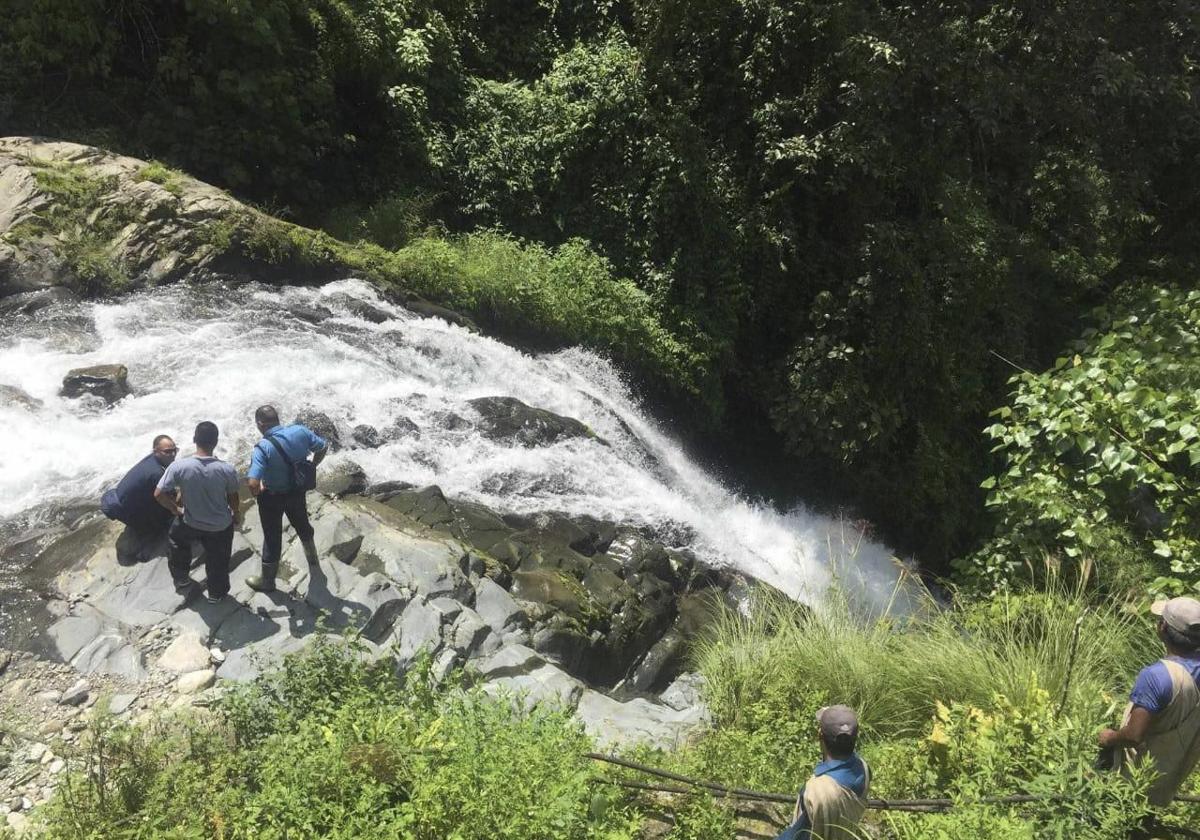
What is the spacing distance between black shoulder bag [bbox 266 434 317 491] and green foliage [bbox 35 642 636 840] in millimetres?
1705

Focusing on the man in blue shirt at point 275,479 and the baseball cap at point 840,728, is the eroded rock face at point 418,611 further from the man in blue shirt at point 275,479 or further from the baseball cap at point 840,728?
the baseball cap at point 840,728

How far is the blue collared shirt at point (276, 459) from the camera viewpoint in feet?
17.9

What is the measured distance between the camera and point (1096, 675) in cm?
461

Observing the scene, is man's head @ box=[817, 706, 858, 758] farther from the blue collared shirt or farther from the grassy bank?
the blue collared shirt

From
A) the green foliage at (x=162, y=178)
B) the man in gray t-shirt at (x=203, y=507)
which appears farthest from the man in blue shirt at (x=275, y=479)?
the green foliage at (x=162, y=178)

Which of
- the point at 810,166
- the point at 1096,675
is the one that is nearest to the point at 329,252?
the point at 810,166

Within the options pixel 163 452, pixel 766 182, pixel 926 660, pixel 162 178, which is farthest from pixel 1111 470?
pixel 162 178

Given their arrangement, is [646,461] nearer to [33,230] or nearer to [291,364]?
[291,364]

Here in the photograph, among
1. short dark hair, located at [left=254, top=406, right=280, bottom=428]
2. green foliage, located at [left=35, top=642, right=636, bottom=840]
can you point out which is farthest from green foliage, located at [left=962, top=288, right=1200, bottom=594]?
short dark hair, located at [left=254, top=406, right=280, bottom=428]

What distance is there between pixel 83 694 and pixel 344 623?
1498 mm

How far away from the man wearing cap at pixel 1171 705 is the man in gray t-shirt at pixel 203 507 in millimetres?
5037

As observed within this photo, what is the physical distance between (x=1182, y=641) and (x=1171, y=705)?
9.5 inches

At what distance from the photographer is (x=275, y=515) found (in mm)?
5547

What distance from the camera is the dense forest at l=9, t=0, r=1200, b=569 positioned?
1034 centimetres
